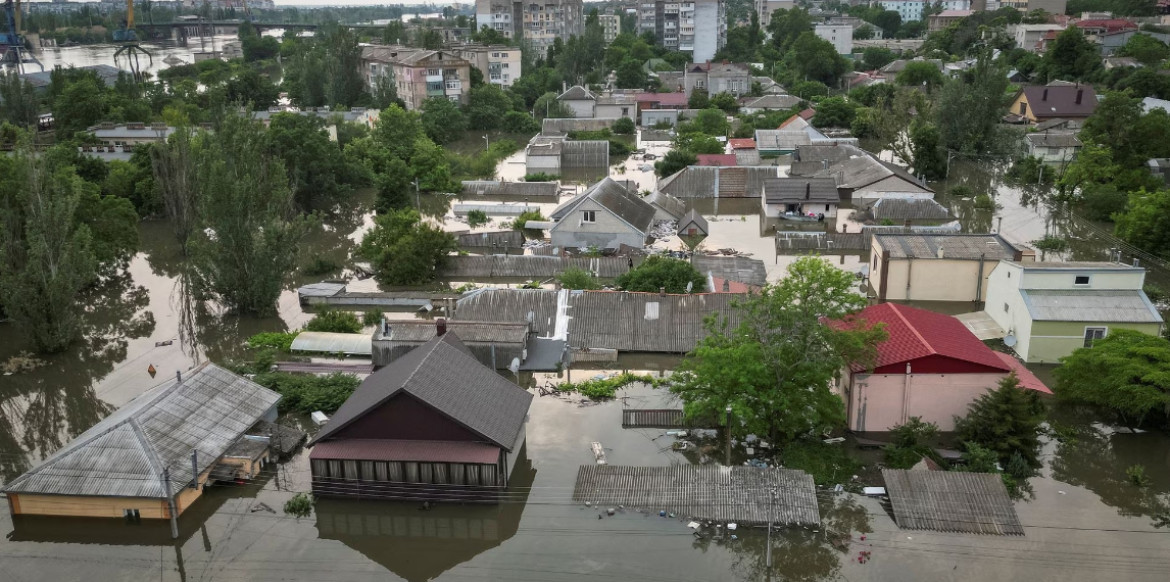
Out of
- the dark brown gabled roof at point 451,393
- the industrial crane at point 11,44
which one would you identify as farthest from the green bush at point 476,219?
the industrial crane at point 11,44

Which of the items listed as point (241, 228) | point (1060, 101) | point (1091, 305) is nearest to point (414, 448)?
point (241, 228)

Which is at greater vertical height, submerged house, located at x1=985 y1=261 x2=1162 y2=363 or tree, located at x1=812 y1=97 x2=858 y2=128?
tree, located at x1=812 y1=97 x2=858 y2=128

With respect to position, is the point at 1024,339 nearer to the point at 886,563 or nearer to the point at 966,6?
the point at 886,563

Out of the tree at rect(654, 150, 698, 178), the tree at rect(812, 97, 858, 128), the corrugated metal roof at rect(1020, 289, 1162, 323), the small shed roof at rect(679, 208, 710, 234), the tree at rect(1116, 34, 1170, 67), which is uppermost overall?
the tree at rect(1116, 34, 1170, 67)

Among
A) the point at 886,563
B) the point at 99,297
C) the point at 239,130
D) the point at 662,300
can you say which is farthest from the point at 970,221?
the point at 99,297

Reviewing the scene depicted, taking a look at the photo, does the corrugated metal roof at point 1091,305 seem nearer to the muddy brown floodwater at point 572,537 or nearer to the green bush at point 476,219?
the muddy brown floodwater at point 572,537

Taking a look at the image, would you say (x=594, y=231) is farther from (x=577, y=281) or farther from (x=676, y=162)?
(x=676, y=162)

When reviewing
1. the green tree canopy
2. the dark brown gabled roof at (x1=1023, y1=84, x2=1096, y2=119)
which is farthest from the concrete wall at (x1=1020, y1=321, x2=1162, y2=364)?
the dark brown gabled roof at (x1=1023, y1=84, x2=1096, y2=119)

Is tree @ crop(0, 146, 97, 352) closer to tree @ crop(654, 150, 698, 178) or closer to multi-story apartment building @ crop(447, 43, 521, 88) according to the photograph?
tree @ crop(654, 150, 698, 178)
